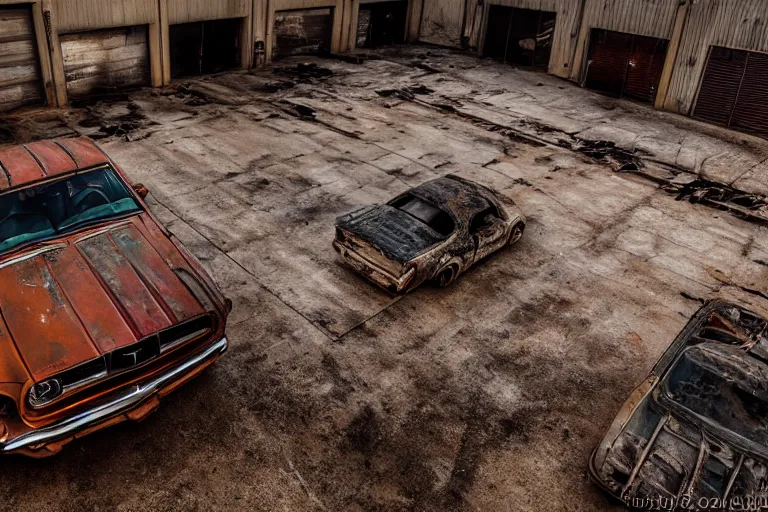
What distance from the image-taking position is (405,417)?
6898 millimetres

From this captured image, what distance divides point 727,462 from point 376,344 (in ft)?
14.1

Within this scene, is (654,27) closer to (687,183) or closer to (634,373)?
(687,183)

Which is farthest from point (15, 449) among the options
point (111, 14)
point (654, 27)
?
point (654, 27)

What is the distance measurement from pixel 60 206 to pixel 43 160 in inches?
34.3

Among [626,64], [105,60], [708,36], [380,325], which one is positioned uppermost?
[708,36]

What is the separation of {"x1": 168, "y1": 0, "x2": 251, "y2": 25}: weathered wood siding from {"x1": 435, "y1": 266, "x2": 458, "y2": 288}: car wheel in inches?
508

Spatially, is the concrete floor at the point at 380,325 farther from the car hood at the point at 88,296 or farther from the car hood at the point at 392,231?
the car hood at the point at 88,296

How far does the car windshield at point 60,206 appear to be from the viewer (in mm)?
6547

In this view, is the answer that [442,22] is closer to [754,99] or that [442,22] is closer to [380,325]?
[754,99]

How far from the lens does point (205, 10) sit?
1769 centimetres

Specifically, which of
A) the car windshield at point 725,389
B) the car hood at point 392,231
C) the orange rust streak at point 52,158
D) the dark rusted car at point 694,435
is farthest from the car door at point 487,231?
the orange rust streak at point 52,158

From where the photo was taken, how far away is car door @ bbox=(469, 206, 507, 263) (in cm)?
957

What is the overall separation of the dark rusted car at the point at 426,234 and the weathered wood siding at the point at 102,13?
35.7 ft

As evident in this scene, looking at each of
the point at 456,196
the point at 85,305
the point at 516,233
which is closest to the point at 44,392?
the point at 85,305
